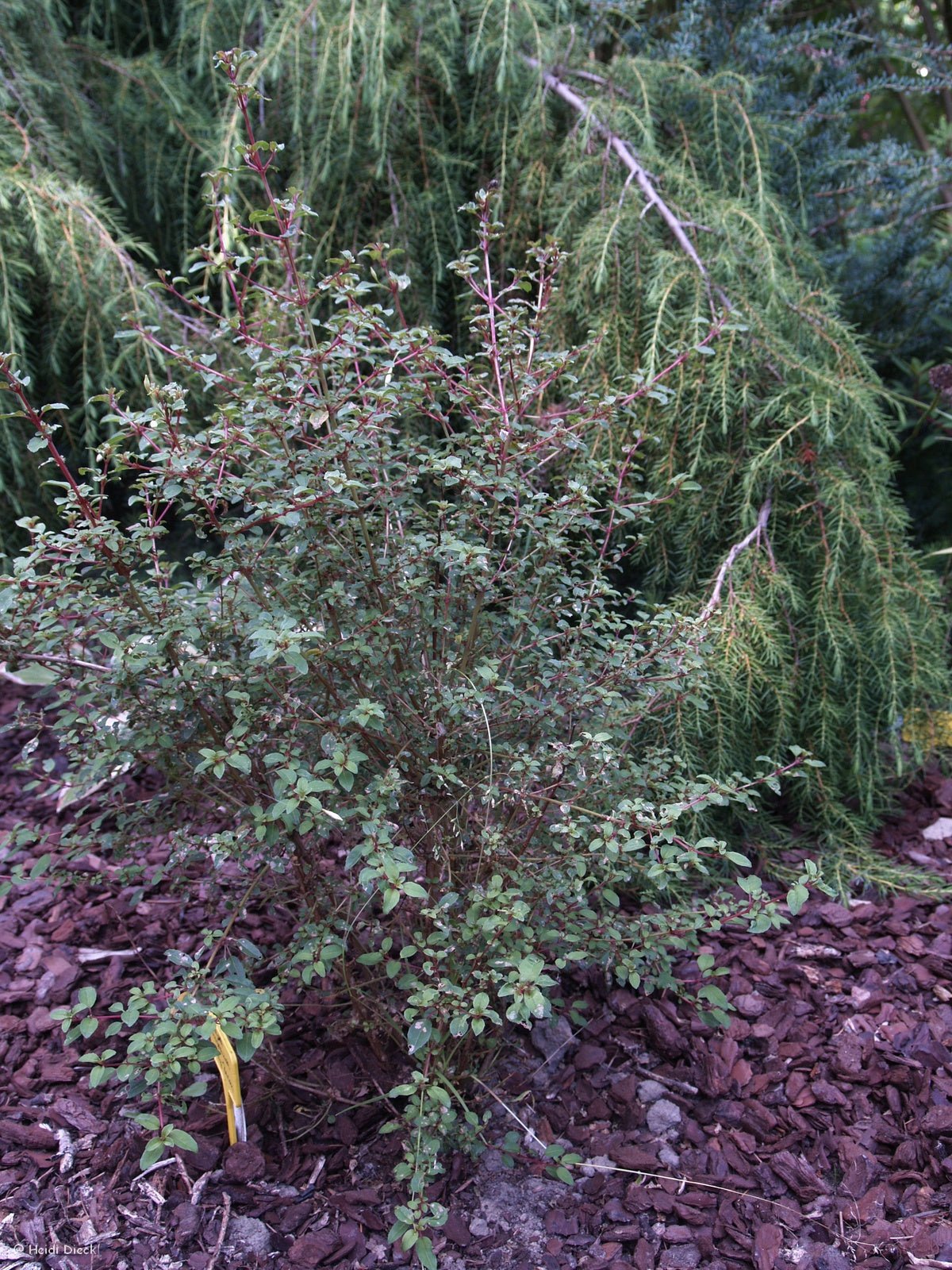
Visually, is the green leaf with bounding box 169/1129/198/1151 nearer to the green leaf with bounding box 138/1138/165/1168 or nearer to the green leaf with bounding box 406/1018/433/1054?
the green leaf with bounding box 138/1138/165/1168

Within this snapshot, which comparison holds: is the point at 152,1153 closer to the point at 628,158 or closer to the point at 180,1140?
the point at 180,1140

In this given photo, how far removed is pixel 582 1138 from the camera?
5.43 feet

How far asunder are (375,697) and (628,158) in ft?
5.41

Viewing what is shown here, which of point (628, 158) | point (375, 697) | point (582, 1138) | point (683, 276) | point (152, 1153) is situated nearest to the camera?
point (152, 1153)

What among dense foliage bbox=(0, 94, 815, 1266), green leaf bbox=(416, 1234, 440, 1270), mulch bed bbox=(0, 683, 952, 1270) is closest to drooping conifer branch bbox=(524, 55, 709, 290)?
dense foliage bbox=(0, 94, 815, 1266)

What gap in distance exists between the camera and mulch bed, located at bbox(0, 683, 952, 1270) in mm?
1466

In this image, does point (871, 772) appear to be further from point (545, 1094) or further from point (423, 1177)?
point (423, 1177)

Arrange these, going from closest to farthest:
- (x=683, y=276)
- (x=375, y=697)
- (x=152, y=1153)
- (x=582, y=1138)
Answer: (x=152, y=1153), (x=375, y=697), (x=582, y=1138), (x=683, y=276)

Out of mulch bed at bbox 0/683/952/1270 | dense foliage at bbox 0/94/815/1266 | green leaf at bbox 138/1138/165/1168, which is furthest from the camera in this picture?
mulch bed at bbox 0/683/952/1270

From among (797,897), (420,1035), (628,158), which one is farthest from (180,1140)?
(628,158)

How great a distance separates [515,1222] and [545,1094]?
25cm

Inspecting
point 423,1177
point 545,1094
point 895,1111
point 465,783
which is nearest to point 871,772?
point 895,1111

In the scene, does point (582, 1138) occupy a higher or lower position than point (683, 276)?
lower

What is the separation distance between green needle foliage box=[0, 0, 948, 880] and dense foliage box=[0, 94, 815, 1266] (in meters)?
0.50
